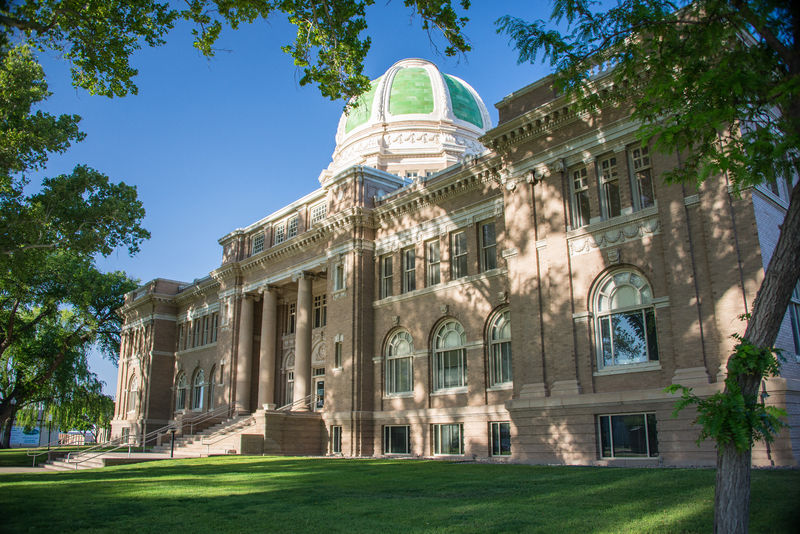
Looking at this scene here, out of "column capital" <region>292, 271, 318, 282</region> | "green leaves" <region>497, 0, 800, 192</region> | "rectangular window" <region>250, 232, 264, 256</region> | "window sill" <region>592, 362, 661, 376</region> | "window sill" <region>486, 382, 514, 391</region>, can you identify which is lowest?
"window sill" <region>486, 382, 514, 391</region>

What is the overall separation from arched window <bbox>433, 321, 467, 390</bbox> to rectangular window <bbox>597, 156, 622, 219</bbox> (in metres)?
8.85

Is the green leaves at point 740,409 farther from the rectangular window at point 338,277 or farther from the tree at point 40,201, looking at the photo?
the rectangular window at point 338,277

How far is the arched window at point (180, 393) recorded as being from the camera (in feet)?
157

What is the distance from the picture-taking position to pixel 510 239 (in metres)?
23.6

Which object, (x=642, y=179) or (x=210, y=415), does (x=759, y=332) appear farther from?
(x=210, y=415)

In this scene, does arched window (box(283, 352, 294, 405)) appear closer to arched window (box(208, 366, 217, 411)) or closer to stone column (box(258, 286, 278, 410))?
stone column (box(258, 286, 278, 410))

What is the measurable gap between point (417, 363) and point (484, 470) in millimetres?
12147

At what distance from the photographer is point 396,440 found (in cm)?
2934

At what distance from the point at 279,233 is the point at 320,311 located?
563 cm

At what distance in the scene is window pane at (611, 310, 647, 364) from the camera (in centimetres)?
1977

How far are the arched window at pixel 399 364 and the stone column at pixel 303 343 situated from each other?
581 cm

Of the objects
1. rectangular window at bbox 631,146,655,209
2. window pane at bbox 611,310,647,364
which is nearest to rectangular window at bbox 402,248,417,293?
window pane at bbox 611,310,647,364

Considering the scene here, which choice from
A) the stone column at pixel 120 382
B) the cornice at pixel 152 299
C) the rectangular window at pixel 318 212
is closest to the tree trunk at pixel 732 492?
the rectangular window at pixel 318 212

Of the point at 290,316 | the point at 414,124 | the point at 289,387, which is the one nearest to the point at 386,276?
the point at 290,316
